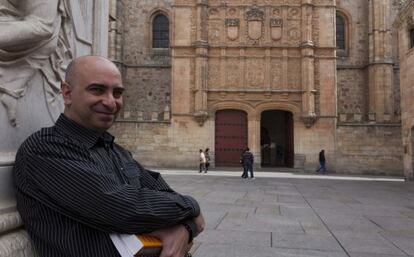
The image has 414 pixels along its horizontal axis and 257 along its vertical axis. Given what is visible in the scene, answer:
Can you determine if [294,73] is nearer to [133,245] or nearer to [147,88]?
[147,88]

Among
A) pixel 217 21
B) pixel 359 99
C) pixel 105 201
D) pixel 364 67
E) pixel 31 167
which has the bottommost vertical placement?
pixel 105 201

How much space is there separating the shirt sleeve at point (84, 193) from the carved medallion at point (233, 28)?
84.0ft

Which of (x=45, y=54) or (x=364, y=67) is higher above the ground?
(x=364, y=67)

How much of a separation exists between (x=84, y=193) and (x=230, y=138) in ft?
81.1

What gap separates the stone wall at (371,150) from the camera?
24.2m

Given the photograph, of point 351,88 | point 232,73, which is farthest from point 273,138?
point 232,73

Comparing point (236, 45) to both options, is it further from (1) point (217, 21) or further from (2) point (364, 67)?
(2) point (364, 67)

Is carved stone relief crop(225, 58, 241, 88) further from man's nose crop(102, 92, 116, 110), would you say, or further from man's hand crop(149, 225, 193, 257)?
man's hand crop(149, 225, 193, 257)

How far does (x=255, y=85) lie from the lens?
85.5 feet

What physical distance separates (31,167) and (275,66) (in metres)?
25.5

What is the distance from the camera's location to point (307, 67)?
2580cm

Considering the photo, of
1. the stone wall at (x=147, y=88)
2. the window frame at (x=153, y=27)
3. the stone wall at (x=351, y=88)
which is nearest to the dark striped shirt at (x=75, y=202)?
the stone wall at (x=147, y=88)

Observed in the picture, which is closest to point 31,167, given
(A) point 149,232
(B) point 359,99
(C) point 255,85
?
(A) point 149,232

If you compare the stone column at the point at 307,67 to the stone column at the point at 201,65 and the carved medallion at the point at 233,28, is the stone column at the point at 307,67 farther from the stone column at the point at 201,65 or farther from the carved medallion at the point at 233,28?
the stone column at the point at 201,65
